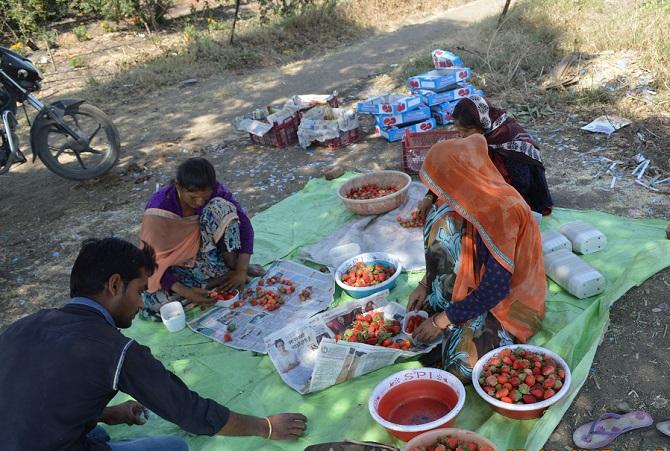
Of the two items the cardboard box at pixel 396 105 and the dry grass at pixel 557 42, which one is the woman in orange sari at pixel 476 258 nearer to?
the cardboard box at pixel 396 105

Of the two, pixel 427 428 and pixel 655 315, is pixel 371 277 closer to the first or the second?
pixel 427 428

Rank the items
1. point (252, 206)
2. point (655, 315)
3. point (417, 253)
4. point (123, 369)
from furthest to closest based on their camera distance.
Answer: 1. point (252, 206)
2. point (417, 253)
3. point (655, 315)
4. point (123, 369)

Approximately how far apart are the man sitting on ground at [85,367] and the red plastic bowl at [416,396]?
77 cm

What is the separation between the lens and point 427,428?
7.11 feet

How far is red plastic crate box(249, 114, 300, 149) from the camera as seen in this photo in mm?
6113

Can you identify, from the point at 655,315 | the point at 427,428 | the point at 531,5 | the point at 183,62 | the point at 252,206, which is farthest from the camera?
the point at 183,62

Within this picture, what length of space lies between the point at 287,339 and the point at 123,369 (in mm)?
1256

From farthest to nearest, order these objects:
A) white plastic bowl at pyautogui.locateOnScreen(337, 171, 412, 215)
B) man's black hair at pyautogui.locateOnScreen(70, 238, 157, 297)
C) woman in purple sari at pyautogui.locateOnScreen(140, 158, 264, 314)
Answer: white plastic bowl at pyautogui.locateOnScreen(337, 171, 412, 215)
woman in purple sari at pyautogui.locateOnScreen(140, 158, 264, 314)
man's black hair at pyautogui.locateOnScreen(70, 238, 157, 297)

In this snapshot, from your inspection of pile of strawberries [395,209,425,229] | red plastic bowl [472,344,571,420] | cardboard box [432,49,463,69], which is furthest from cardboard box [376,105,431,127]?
red plastic bowl [472,344,571,420]

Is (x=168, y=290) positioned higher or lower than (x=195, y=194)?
lower

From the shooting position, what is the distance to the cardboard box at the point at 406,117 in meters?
5.77

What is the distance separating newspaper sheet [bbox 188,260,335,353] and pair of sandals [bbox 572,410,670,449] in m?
1.53

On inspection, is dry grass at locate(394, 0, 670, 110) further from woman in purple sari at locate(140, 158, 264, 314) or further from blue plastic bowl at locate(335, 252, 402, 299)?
woman in purple sari at locate(140, 158, 264, 314)

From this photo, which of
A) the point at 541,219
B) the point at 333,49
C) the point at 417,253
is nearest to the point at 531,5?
the point at 333,49
